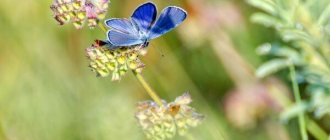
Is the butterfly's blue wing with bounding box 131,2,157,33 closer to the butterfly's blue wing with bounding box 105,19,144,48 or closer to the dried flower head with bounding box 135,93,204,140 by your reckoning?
the butterfly's blue wing with bounding box 105,19,144,48

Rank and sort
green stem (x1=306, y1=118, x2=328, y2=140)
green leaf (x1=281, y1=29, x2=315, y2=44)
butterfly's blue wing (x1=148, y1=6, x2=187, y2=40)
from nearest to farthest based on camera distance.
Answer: butterfly's blue wing (x1=148, y1=6, x2=187, y2=40) < green leaf (x1=281, y1=29, x2=315, y2=44) < green stem (x1=306, y1=118, x2=328, y2=140)

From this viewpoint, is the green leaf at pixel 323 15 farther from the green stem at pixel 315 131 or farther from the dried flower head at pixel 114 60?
the dried flower head at pixel 114 60

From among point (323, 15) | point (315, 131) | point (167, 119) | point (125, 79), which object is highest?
point (125, 79)

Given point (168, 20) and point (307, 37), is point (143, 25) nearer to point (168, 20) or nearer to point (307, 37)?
point (168, 20)

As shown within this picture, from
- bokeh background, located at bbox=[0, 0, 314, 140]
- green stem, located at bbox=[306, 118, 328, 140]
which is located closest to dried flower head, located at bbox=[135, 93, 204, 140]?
bokeh background, located at bbox=[0, 0, 314, 140]

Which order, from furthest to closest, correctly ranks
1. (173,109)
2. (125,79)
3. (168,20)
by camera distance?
(125,79) → (173,109) → (168,20)

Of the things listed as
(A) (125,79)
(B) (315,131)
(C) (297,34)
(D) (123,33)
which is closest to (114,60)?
(D) (123,33)
